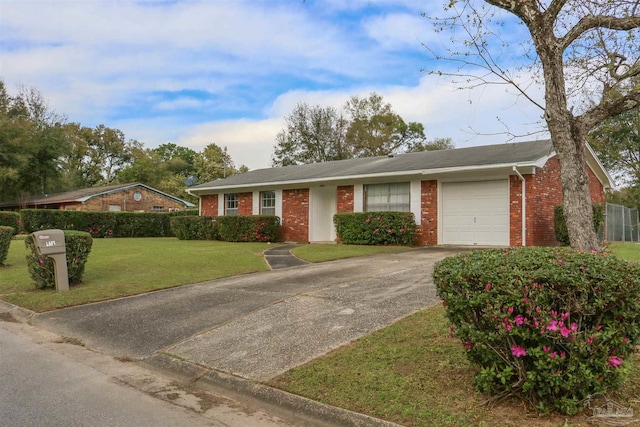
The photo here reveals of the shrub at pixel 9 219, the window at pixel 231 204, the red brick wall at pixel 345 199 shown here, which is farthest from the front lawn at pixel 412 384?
the shrub at pixel 9 219

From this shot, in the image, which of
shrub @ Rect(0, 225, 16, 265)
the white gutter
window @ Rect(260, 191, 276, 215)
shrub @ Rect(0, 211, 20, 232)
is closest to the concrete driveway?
the white gutter

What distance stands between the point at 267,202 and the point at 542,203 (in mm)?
11951

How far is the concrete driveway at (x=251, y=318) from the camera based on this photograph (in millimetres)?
5414

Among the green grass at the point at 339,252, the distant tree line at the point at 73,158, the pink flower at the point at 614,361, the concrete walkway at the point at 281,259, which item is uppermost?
the distant tree line at the point at 73,158

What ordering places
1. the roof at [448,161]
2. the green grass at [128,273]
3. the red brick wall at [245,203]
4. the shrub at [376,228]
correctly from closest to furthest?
1. the green grass at [128,273]
2. the roof at [448,161]
3. the shrub at [376,228]
4. the red brick wall at [245,203]

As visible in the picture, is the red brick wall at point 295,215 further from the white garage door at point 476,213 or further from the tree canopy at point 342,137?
the tree canopy at point 342,137

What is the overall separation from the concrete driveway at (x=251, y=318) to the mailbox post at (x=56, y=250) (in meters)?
1.39

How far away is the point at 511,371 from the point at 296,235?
57.0 feet

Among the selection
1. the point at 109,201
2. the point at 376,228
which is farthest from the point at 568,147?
the point at 109,201

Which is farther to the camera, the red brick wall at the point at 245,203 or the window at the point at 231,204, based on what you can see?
the window at the point at 231,204

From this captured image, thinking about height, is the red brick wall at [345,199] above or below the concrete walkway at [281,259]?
above

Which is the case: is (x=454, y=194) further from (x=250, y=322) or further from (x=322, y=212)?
(x=250, y=322)

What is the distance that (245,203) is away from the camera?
23109 mm

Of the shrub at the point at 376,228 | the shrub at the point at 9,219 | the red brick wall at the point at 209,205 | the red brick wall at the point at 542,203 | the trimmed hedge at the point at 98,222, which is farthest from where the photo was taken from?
the shrub at the point at 9,219
